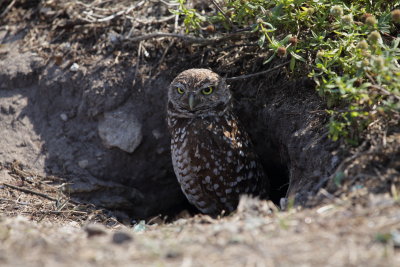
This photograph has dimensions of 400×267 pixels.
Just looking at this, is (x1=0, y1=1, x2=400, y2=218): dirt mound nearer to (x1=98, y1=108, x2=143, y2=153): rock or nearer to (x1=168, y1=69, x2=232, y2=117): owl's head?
(x1=98, y1=108, x2=143, y2=153): rock

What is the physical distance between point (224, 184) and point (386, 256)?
211 centimetres

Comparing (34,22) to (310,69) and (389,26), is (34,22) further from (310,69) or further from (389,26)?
(389,26)

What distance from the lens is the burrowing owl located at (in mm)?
3975

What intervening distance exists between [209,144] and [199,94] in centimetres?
44

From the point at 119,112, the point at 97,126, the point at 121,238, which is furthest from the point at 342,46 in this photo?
the point at 97,126

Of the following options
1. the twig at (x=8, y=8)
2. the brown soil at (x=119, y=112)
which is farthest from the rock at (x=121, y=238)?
the twig at (x=8, y=8)

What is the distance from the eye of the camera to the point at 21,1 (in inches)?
208

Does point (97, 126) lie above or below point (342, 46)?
below

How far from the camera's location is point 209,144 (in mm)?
3961

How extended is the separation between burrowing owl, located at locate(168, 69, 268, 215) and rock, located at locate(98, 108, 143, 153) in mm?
692

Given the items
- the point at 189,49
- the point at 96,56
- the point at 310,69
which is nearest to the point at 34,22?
the point at 96,56

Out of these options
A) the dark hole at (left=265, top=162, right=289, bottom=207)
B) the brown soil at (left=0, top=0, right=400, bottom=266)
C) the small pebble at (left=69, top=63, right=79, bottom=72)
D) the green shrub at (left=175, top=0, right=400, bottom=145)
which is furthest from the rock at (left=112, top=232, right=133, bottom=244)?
the small pebble at (left=69, top=63, right=79, bottom=72)

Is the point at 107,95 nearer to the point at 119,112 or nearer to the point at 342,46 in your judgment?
the point at 119,112

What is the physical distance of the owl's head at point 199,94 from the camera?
157 inches
